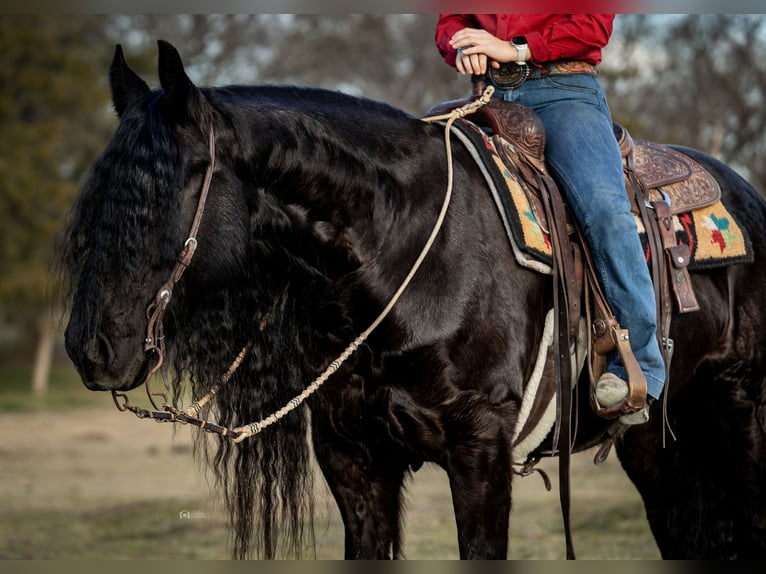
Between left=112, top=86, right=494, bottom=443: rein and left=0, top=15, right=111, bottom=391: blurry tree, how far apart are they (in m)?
15.2

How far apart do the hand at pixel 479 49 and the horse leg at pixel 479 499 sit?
142 centimetres

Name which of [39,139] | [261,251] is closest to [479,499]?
[261,251]

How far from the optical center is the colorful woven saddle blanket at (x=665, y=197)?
128 inches

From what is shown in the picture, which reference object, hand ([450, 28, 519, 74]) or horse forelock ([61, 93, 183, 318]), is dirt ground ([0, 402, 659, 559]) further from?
hand ([450, 28, 519, 74])

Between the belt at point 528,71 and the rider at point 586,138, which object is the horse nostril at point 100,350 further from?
the belt at point 528,71

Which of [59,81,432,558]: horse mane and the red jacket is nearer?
[59,81,432,558]: horse mane

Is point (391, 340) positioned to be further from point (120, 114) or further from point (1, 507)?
point (1, 507)

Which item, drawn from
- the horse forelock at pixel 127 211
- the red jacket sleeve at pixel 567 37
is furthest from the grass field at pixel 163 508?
the red jacket sleeve at pixel 567 37

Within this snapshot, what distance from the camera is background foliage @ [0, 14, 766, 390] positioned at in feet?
59.9

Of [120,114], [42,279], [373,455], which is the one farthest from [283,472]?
[42,279]

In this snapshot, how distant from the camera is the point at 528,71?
12.0 ft

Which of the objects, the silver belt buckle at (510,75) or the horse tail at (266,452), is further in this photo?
the silver belt buckle at (510,75)

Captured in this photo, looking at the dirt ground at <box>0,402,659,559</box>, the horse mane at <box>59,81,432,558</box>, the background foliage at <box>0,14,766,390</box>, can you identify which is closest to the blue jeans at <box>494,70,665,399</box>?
the horse mane at <box>59,81,432,558</box>

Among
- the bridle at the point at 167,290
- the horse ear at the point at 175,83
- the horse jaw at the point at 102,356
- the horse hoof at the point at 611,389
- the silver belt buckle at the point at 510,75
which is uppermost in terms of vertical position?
the silver belt buckle at the point at 510,75
